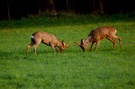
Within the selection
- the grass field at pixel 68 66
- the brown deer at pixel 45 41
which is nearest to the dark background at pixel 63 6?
the grass field at pixel 68 66

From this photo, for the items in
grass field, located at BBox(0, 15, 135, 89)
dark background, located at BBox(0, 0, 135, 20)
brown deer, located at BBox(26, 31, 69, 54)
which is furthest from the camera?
dark background, located at BBox(0, 0, 135, 20)

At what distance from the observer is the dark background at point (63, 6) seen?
3847 cm

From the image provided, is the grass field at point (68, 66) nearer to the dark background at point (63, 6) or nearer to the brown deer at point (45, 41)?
the brown deer at point (45, 41)

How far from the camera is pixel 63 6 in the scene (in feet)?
130

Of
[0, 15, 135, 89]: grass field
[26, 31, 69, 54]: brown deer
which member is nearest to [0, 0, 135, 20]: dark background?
[0, 15, 135, 89]: grass field

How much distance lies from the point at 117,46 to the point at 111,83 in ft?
27.9

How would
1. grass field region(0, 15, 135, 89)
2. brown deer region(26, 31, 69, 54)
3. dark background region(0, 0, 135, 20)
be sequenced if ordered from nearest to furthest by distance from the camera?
grass field region(0, 15, 135, 89)
brown deer region(26, 31, 69, 54)
dark background region(0, 0, 135, 20)

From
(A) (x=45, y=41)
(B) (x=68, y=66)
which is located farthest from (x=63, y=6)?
(B) (x=68, y=66)

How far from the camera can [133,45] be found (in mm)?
20750

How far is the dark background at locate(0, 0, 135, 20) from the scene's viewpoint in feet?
126

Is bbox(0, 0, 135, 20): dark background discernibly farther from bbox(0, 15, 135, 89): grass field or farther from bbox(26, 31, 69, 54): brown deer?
bbox(26, 31, 69, 54): brown deer

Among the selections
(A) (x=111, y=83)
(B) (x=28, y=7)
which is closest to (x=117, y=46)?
(A) (x=111, y=83)

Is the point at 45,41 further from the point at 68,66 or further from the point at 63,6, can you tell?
the point at 63,6

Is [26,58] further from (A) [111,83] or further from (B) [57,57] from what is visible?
(A) [111,83]
